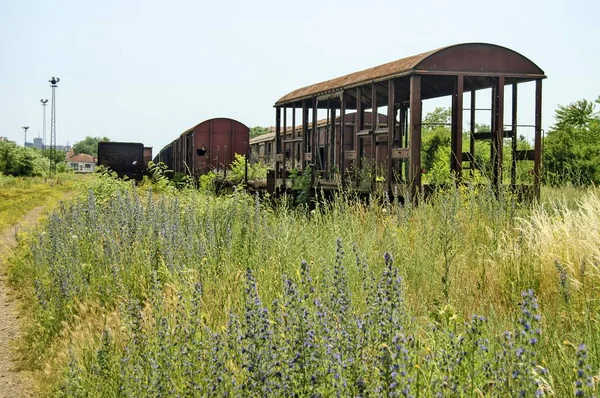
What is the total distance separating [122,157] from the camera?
3434 centimetres

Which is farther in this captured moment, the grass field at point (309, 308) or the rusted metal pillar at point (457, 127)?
the rusted metal pillar at point (457, 127)

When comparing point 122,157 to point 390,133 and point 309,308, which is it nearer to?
point 390,133

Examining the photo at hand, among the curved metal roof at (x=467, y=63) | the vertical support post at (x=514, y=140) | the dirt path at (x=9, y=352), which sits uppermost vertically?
the curved metal roof at (x=467, y=63)

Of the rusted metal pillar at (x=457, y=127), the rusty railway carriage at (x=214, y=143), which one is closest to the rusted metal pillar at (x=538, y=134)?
the rusted metal pillar at (x=457, y=127)

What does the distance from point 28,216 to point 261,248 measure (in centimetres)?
1474

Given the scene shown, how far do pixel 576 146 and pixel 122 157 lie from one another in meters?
21.6

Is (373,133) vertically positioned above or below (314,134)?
below

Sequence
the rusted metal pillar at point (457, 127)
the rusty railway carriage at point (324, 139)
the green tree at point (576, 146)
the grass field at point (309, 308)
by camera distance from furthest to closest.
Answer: the green tree at point (576, 146)
the rusty railway carriage at point (324, 139)
the rusted metal pillar at point (457, 127)
the grass field at point (309, 308)

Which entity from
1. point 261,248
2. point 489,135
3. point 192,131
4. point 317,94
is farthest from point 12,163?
point 261,248

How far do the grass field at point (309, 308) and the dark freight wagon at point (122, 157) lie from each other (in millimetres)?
24575

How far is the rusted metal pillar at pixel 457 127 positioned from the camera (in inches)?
474

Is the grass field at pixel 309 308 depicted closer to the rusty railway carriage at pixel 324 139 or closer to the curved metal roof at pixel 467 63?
the curved metal roof at pixel 467 63

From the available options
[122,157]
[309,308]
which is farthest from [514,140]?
[122,157]

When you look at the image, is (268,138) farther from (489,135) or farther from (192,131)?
(489,135)
